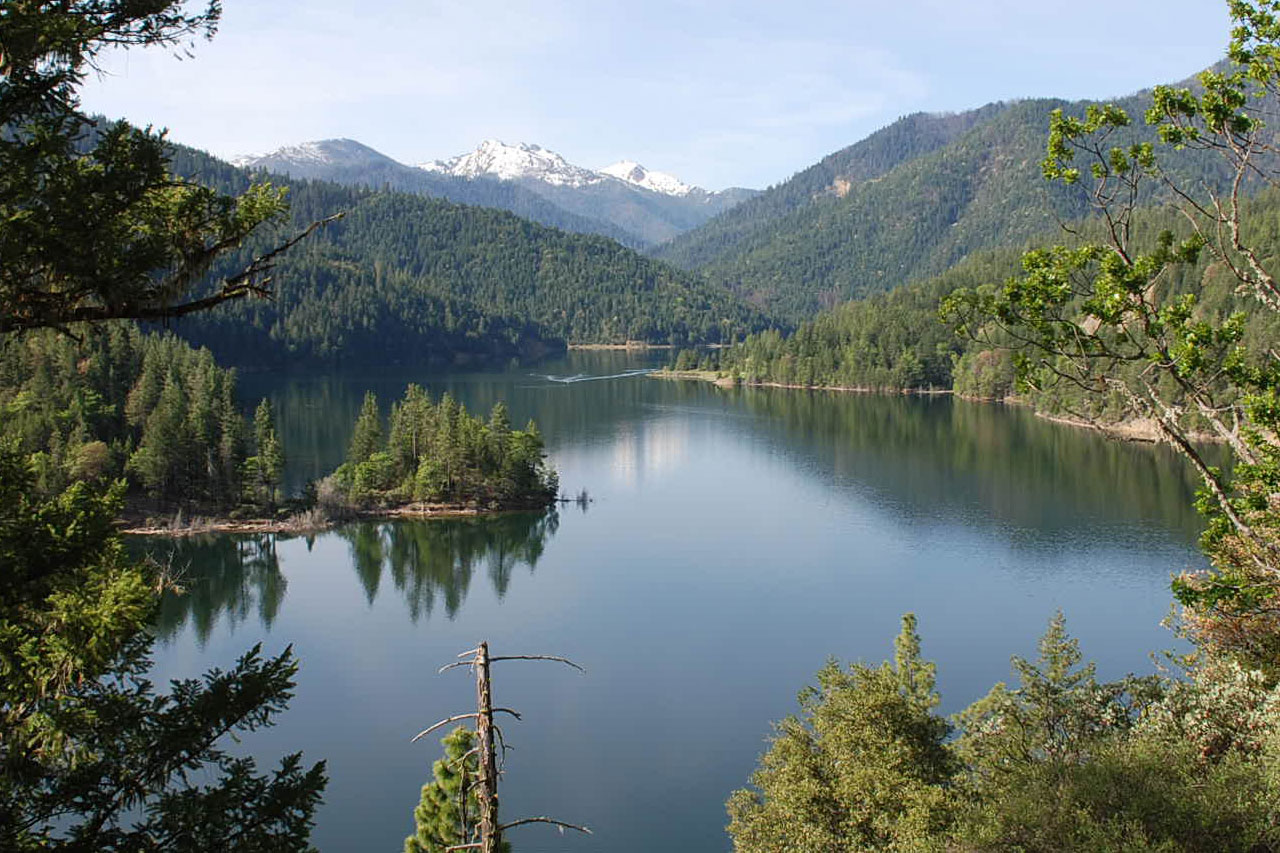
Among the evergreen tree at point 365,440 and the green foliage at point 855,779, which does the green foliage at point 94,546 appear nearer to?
the green foliage at point 855,779

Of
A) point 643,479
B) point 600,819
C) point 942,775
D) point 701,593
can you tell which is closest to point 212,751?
point 942,775

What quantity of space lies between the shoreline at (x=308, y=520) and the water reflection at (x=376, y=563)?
0.80 metres

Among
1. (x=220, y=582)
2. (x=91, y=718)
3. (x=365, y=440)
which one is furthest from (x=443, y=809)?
(x=365, y=440)

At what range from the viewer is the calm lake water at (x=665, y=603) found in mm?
27422

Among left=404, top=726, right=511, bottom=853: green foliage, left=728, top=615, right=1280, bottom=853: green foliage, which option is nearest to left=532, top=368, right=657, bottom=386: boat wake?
left=404, top=726, right=511, bottom=853: green foliage

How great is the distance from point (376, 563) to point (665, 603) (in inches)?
616

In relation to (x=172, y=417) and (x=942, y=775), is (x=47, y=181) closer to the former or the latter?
(x=942, y=775)

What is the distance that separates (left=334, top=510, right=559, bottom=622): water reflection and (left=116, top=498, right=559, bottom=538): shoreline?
0.98m

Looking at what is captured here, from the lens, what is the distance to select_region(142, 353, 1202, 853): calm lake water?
2742 cm

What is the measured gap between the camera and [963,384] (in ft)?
390

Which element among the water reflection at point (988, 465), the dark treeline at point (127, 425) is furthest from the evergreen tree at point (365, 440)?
the water reflection at point (988, 465)

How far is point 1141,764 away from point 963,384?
11203cm

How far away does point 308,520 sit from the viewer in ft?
179

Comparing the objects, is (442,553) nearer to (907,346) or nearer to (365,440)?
(365,440)
